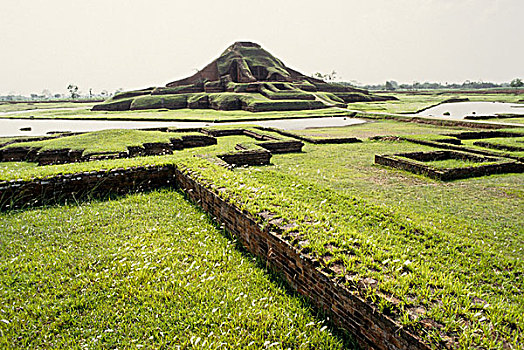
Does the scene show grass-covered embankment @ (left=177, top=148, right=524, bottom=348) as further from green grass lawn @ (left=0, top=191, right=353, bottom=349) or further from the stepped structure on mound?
the stepped structure on mound

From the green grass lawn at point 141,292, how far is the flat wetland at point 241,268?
0.04 ft

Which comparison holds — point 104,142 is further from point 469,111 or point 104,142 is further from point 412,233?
point 469,111

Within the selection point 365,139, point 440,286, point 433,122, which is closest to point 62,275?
point 440,286

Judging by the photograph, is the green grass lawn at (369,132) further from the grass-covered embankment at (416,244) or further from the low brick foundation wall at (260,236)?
the low brick foundation wall at (260,236)

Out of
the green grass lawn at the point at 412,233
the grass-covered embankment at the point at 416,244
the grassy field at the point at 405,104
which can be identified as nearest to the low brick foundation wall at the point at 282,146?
the green grass lawn at the point at 412,233

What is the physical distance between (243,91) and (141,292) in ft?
120

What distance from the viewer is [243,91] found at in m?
37.6

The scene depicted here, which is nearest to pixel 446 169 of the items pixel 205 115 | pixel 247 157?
pixel 247 157

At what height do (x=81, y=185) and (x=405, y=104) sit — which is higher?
(x=405, y=104)

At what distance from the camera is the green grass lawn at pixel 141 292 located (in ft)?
7.39

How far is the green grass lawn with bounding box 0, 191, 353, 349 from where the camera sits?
7.39 ft

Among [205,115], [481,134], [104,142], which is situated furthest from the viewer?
[205,115]

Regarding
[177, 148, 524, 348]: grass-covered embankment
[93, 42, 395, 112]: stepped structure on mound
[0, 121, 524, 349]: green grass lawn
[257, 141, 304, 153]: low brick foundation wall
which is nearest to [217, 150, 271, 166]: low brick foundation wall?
[0, 121, 524, 349]: green grass lawn

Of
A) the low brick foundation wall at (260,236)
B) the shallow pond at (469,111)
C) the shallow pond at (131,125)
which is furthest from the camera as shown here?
the shallow pond at (469,111)
